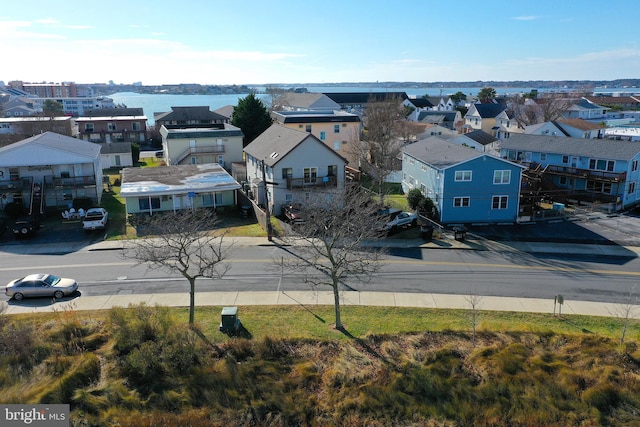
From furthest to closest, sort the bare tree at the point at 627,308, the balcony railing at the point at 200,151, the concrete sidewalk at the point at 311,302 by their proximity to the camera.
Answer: the balcony railing at the point at 200,151
the concrete sidewalk at the point at 311,302
the bare tree at the point at 627,308

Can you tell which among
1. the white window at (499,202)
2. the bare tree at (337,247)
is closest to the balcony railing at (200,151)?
the bare tree at (337,247)

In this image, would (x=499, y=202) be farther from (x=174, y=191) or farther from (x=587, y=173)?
(x=174, y=191)

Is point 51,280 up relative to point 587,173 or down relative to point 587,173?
down

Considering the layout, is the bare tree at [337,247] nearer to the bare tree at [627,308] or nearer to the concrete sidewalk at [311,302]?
the concrete sidewalk at [311,302]

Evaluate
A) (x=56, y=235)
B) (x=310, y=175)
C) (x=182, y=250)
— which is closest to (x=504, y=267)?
(x=310, y=175)

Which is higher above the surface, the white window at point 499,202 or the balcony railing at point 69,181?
the balcony railing at point 69,181

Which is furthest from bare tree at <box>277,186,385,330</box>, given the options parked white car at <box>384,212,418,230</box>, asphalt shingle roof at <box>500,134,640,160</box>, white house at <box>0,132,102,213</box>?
asphalt shingle roof at <box>500,134,640,160</box>

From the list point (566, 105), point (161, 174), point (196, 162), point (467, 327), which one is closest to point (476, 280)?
point (467, 327)
